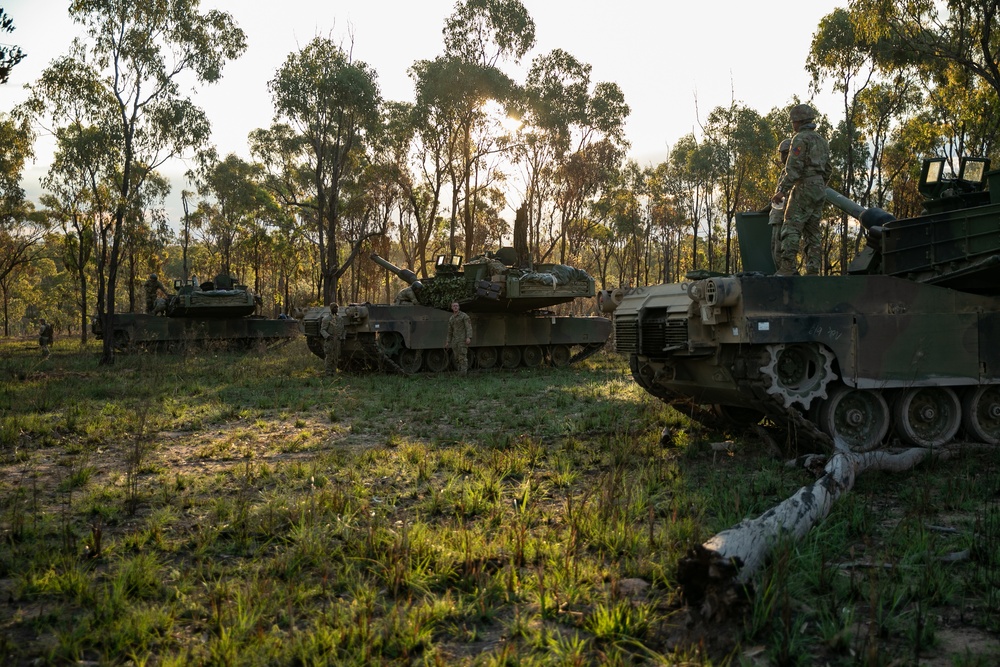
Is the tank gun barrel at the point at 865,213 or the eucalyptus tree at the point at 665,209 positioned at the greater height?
the eucalyptus tree at the point at 665,209

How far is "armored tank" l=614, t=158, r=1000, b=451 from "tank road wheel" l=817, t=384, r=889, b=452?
0.03ft

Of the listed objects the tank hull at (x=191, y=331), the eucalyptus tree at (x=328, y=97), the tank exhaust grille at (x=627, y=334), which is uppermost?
the eucalyptus tree at (x=328, y=97)

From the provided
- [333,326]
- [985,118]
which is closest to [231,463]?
[333,326]

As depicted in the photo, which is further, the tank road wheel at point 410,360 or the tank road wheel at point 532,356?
the tank road wheel at point 532,356

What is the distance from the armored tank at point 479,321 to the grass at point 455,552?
8.34 m

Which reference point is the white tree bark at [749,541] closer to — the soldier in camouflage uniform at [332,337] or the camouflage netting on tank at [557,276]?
the camouflage netting on tank at [557,276]

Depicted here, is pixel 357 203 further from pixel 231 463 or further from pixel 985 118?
pixel 231 463

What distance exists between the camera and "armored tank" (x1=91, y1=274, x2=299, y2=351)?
942 inches

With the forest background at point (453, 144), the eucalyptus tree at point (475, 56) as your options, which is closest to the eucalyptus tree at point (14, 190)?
the forest background at point (453, 144)

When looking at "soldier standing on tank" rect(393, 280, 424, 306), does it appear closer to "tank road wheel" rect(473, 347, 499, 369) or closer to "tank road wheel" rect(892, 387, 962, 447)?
"tank road wheel" rect(473, 347, 499, 369)

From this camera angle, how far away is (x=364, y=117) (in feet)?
94.7

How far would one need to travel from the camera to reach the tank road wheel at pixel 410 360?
18.0m

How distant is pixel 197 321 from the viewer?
82.2 feet

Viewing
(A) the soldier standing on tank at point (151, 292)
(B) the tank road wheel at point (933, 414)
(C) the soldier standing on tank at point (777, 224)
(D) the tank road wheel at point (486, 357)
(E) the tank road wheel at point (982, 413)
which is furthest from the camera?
(A) the soldier standing on tank at point (151, 292)
